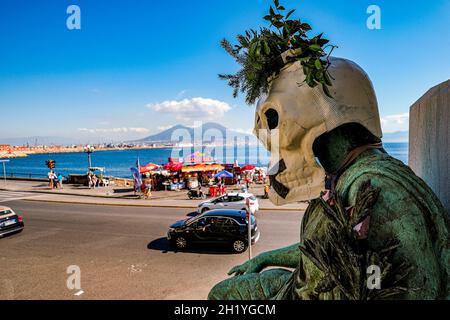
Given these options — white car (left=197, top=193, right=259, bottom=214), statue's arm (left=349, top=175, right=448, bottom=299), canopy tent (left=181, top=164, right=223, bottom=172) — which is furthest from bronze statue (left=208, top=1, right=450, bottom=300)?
canopy tent (left=181, top=164, right=223, bottom=172)

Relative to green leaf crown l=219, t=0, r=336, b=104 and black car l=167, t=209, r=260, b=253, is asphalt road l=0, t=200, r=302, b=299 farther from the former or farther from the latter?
green leaf crown l=219, t=0, r=336, b=104

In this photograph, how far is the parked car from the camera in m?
13.4

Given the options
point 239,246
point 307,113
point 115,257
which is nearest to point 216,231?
point 239,246

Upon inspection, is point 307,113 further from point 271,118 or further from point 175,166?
point 175,166

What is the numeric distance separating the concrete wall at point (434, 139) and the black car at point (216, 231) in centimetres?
946

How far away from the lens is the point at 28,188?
3047cm

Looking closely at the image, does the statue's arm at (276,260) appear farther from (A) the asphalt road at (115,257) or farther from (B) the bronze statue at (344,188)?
(A) the asphalt road at (115,257)

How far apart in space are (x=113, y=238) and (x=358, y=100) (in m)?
13.5

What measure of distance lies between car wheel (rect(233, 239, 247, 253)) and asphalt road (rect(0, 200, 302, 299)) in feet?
1.17

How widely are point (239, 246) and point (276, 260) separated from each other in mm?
9536

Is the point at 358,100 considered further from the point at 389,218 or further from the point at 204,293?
the point at 204,293

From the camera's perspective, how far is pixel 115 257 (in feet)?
34.7

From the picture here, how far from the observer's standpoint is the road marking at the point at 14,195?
2475 cm

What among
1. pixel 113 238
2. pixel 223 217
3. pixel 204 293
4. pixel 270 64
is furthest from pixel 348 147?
pixel 113 238
